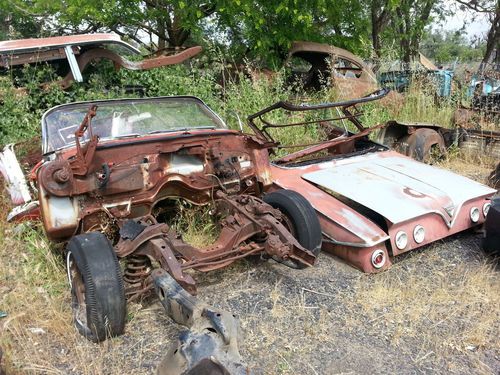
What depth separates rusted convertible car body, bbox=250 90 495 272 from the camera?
12.6ft

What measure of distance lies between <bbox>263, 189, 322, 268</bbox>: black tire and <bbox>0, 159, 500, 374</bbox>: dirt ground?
0.30 m

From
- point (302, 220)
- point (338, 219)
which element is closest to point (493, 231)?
point (338, 219)

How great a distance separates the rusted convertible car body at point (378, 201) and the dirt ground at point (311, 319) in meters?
0.24

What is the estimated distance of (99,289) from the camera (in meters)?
2.82

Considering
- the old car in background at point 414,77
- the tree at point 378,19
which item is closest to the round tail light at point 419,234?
the old car in background at point 414,77

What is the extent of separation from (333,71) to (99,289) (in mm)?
6799

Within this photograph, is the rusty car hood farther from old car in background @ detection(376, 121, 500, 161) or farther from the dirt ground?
old car in background @ detection(376, 121, 500, 161)

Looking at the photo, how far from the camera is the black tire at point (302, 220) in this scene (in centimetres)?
376

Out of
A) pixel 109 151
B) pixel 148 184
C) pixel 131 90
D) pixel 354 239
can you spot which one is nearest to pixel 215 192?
pixel 148 184

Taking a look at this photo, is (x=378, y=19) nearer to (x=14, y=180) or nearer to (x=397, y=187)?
(x=397, y=187)

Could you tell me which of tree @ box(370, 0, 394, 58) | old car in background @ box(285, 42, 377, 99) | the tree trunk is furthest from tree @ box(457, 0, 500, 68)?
old car in background @ box(285, 42, 377, 99)

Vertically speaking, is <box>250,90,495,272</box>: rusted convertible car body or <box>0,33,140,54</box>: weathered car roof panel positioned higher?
<box>0,33,140,54</box>: weathered car roof panel

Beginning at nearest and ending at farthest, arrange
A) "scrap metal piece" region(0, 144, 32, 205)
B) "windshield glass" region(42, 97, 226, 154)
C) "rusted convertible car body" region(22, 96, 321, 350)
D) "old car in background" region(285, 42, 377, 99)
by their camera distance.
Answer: "rusted convertible car body" region(22, 96, 321, 350), "windshield glass" region(42, 97, 226, 154), "scrap metal piece" region(0, 144, 32, 205), "old car in background" region(285, 42, 377, 99)

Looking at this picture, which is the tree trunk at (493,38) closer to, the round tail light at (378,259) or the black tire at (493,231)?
the black tire at (493,231)
